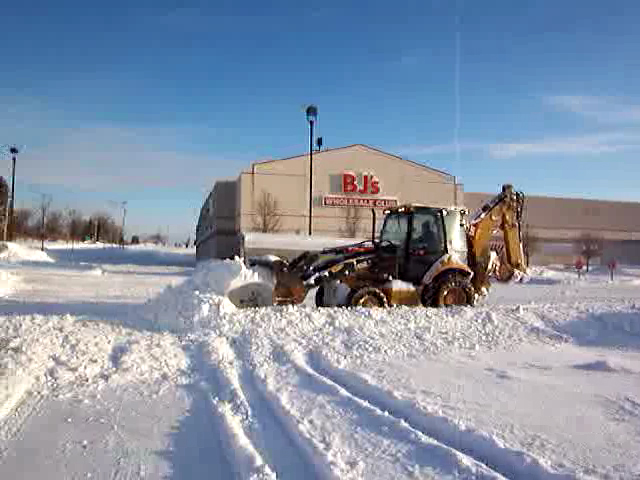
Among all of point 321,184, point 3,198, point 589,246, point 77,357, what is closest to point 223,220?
point 321,184

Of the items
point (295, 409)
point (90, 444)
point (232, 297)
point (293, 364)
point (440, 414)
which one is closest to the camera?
point (90, 444)

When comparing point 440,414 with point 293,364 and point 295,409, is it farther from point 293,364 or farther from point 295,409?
point 293,364

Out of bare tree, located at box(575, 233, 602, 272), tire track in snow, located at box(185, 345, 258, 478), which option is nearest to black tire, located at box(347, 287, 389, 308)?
tire track in snow, located at box(185, 345, 258, 478)

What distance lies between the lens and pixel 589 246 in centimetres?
5166

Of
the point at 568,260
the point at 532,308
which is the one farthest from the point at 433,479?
the point at 568,260

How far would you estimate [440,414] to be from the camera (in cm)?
563

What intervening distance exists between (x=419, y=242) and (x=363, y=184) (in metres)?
34.3

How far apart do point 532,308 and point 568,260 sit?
5073cm

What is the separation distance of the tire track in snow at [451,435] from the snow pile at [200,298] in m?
3.02

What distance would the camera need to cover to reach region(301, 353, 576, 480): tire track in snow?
450 centimetres

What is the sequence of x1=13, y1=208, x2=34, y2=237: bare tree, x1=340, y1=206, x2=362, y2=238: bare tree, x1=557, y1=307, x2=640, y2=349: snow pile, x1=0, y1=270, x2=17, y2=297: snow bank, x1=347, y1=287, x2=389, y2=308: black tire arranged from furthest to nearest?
1. x1=13, y1=208, x2=34, y2=237: bare tree
2. x1=340, y1=206, x2=362, y2=238: bare tree
3. x1=0, y1=270, x2=17, y2=297: snow bank
4. x1=347, y1=287, x2=389, y2=308: black tire
5. x1=557, y1=307, x2=640, y2=349: snow pile

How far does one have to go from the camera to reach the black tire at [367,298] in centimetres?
1140

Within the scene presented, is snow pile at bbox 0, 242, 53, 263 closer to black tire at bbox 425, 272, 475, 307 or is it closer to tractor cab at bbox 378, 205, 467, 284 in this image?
tractor cab at bbox 378, 205, 467, 284

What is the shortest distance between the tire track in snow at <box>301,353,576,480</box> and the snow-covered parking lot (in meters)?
0.02
